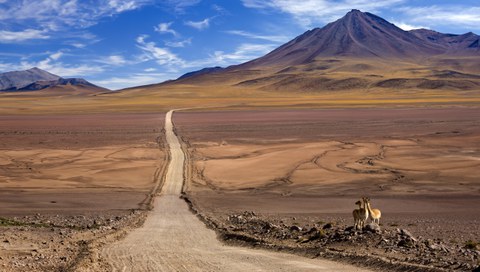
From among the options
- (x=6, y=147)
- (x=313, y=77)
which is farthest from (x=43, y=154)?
(x=313, y=77)

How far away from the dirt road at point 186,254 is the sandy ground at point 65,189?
1.02m

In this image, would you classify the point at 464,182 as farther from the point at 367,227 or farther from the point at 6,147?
the point at 6,147

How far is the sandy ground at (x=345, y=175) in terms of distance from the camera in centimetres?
1760

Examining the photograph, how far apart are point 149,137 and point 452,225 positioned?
1368 inches

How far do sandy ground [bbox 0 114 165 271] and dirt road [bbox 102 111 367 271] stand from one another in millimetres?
1015

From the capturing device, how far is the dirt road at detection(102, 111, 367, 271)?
1048cm

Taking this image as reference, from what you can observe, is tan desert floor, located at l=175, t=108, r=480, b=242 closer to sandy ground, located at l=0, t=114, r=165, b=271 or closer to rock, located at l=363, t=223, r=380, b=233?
rock, located at l=363, t=223, r=380, b=233

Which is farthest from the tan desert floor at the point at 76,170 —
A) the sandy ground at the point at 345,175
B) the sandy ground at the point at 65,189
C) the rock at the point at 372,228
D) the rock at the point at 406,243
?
the rock at the point at 406,243

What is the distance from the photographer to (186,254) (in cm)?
1181

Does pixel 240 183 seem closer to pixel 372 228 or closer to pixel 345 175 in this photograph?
pixel 345 175

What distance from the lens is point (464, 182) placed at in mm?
23094

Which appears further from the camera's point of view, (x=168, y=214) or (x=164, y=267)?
(x=168, y=214)

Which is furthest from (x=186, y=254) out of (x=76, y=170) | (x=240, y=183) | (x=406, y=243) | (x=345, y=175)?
(x=76, y=170)

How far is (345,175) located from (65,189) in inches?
487
